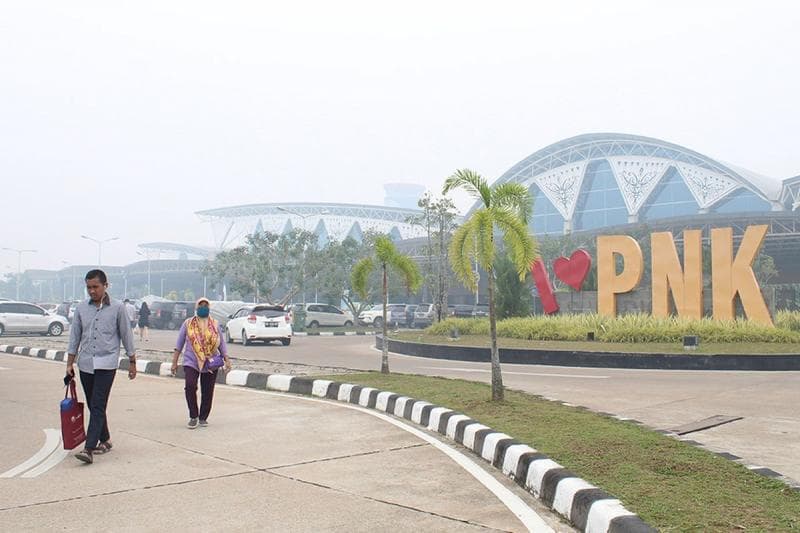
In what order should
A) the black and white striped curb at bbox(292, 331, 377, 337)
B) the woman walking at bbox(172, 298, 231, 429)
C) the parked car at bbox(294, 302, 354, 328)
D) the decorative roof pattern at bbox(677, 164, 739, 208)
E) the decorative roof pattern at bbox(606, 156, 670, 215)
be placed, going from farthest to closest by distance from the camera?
1. the decorative roof pattern at bbox(606, 156, 670, 215)
2. the decorative roof pattern at bbox(677, 164, 739, 208)
3. the parked car at bbox(294, 302, 354, 328)
4. the black and white striped curb at bbox(292, 331, 377, 337)
5. the woman walking at bbox(172, 298, 231, 429)

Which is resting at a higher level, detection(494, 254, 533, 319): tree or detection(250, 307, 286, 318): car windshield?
detection(494, 254, 533, 319): tree

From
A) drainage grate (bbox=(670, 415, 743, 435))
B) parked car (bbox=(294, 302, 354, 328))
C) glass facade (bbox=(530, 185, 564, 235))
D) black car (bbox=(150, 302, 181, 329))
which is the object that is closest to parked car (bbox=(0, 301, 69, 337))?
black car (bbox=(150, 302, 181, 329))

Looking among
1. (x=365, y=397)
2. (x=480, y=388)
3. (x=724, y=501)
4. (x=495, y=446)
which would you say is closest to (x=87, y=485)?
(x=495, y=446)

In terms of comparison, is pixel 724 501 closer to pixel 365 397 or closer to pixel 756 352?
pixel 365 397

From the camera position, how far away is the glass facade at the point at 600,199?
9550 cm

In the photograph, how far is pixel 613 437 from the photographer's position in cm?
660

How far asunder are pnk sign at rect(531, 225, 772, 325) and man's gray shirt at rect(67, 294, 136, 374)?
13.5 meters

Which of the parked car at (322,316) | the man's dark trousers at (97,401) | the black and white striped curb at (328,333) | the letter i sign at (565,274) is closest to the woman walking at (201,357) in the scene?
the man's dark trousers at (97,401)

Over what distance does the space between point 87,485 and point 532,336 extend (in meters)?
16.6

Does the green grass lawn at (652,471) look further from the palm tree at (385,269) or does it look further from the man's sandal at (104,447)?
the palm tree at (385,269)

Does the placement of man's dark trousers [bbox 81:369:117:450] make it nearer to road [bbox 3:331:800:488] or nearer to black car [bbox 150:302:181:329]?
road [bbox 3:331:800:488]

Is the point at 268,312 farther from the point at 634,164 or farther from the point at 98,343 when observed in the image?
the point at 634,164

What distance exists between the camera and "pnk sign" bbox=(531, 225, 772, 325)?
20.1m

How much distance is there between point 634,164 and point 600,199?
763 centimetres
